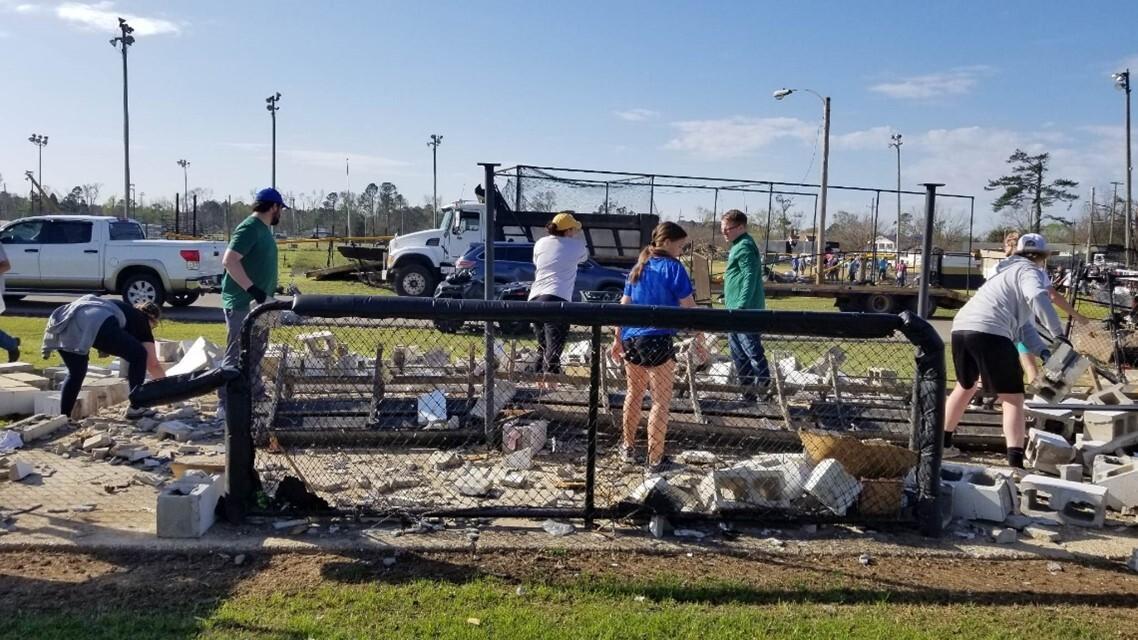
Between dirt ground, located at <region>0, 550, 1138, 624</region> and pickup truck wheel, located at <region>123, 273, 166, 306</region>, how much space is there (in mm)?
12161

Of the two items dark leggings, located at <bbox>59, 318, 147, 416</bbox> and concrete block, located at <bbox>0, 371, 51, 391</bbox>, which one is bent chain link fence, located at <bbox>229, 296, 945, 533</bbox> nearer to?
dark leggings, located at <bbox>59, 318, 147, 416</bbox>

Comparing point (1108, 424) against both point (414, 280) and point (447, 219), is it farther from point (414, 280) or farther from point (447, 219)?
point (447, 219)

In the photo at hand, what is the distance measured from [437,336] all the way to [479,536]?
7.16 feet

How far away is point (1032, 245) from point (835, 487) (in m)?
2.38

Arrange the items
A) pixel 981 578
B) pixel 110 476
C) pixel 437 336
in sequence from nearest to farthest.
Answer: pixel 981 578 < pixel 110 476 < pixel 437 336

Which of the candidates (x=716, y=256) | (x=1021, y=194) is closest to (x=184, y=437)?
(x=716, y=256)

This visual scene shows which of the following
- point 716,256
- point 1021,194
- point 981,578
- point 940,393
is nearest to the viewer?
point 981,578

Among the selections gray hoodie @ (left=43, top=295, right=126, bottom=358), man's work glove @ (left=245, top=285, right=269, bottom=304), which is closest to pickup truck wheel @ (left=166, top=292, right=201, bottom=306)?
gray hoodie @ (left=43, top=295, right=126, bottom=358)

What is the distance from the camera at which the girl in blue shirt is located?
17.0 ft

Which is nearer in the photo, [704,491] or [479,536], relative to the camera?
[479,536]

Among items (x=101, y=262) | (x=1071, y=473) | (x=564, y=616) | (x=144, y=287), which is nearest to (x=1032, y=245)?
(x=1071, y=473)

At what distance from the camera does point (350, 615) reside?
11.1 feet

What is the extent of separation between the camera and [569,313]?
4078 mm

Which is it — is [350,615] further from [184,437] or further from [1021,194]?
[1021,194]
